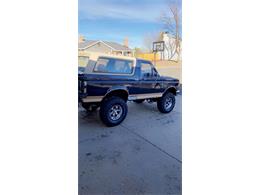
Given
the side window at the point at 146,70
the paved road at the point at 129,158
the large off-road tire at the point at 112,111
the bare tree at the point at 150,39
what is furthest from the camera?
the side window at the point at 146,70

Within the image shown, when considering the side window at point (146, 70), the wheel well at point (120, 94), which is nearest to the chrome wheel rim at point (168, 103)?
the side window at point (146, 70)

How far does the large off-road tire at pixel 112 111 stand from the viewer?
2684mm

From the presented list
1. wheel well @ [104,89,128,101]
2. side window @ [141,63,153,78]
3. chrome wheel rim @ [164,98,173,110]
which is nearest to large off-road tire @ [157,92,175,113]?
chrome wheel rim @ [164,98,173,110]

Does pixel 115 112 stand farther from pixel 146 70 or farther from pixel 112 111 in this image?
pixel 146 70

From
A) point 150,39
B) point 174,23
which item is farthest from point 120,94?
point 174,23

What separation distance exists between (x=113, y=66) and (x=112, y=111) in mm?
686

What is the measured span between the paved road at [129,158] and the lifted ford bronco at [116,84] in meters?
0.26

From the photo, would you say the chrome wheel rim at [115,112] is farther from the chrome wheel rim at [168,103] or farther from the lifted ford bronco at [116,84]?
the chrome wheel rim at [168,103]

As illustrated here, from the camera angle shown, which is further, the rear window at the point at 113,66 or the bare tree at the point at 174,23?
the rear window at the point at 113,66
